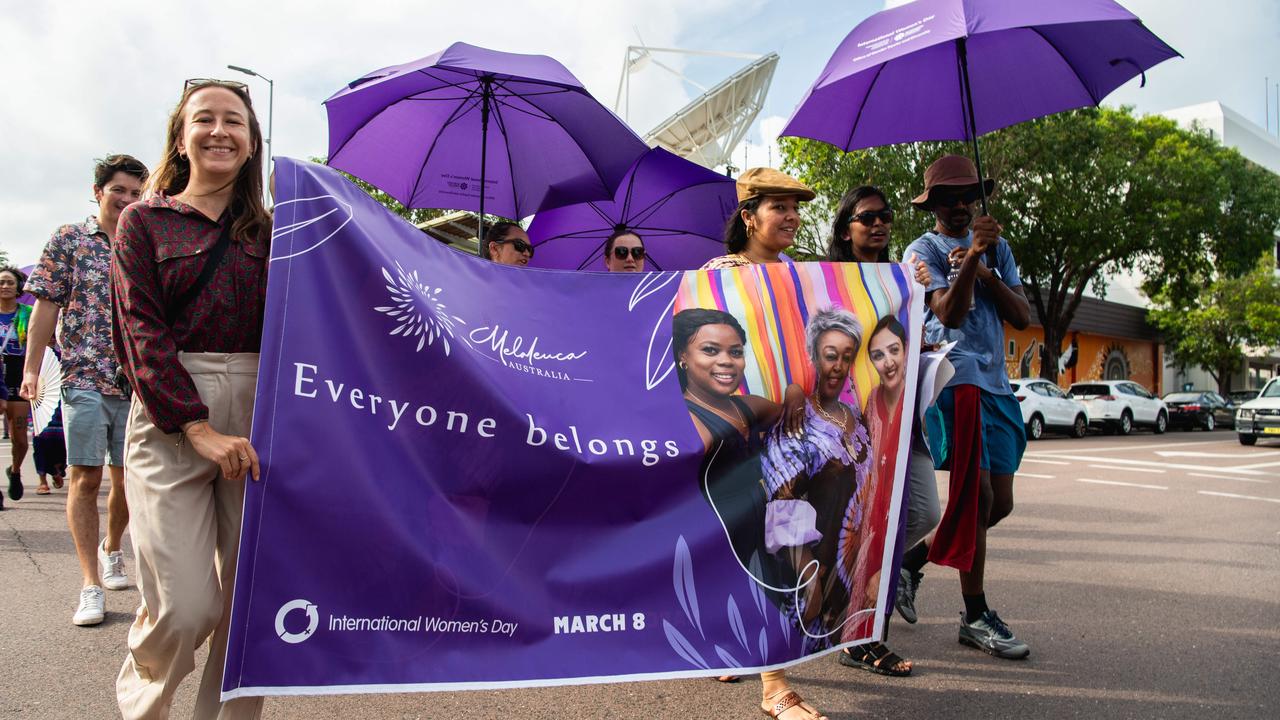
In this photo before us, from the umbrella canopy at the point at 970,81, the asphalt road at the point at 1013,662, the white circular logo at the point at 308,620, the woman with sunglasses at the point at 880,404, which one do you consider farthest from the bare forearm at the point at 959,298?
the white circular logo at the point at 308,620

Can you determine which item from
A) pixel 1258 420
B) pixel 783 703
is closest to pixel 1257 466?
pixel 1258 420

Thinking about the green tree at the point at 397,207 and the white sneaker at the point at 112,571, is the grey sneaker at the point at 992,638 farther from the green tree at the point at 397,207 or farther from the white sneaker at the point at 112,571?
the white sneaker at the point at 112,571

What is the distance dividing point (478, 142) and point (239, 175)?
11.5 ft

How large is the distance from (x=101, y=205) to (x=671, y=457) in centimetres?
338

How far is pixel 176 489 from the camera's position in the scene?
2293 mm

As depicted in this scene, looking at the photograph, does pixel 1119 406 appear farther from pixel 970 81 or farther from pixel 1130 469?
pixel 970 81

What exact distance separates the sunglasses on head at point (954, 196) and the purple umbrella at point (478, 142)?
1.90m

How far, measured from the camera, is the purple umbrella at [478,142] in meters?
5.34

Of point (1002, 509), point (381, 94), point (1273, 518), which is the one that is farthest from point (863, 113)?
point (1273, 518)

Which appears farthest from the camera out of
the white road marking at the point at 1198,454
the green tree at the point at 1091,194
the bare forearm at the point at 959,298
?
the green tree at the point at 1091,194

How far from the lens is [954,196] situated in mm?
4109

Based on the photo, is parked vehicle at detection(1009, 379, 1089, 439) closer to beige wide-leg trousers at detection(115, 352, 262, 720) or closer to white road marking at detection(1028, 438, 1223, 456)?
white road marking at detection(1028, 438, 1223, 456)

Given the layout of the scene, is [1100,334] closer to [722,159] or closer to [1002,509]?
[722,159]

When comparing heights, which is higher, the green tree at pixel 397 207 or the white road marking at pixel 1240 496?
the green tree at pixel 397 207
